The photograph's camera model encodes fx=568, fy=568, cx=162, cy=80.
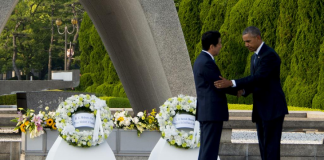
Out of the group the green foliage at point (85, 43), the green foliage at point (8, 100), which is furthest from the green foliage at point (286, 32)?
the green foliage at point (85, 43)

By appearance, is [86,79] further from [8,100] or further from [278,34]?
[278,34]

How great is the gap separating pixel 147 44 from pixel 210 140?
3.45m

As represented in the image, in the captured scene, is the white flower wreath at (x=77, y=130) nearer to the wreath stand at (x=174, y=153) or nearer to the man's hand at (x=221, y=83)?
the wreath stand at (x=174, y=153)

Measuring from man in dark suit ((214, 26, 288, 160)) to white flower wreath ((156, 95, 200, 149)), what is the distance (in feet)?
2.62

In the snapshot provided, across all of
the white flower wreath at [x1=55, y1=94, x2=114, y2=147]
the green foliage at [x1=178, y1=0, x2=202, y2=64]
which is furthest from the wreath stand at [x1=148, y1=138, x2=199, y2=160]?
the green foliage at [x1=178, y1=0, x2=202, y2=64]

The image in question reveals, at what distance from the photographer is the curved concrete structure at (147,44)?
28.2 ft

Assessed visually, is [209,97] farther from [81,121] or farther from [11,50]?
[11,50]

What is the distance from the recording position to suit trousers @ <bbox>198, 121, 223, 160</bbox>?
19.2ft

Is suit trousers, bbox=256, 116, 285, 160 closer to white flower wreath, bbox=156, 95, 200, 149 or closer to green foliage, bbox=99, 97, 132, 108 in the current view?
white flower wreath, bbox=156, 95, 200, 149

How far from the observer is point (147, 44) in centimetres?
900

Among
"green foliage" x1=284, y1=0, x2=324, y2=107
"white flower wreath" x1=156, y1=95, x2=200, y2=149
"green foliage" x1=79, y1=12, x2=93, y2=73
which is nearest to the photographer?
"white flower wreath" x1=156, y1=95, x2=200, y2=149

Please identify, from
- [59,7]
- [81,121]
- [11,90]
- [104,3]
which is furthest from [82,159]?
[59,7]

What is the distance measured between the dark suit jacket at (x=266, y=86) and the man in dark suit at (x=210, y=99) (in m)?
0.27

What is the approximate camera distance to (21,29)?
2181 inches
